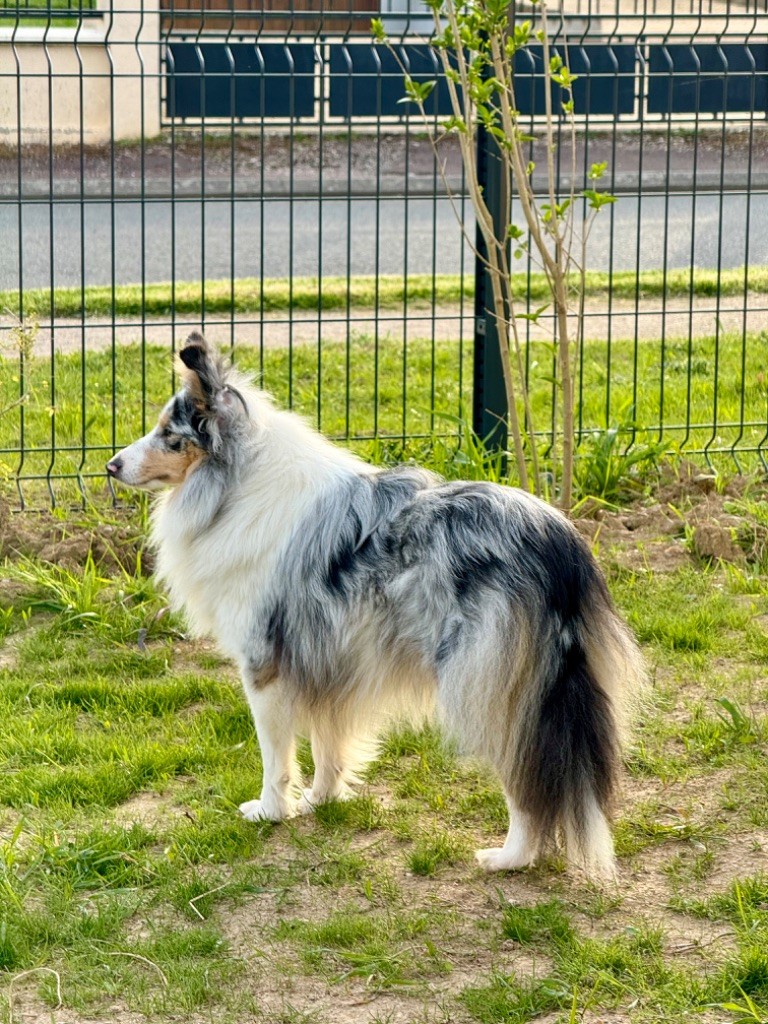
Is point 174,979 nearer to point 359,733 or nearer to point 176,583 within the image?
point 359,733

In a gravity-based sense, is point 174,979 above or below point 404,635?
below

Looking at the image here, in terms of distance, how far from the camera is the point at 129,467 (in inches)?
162

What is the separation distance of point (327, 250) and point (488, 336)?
268 inches

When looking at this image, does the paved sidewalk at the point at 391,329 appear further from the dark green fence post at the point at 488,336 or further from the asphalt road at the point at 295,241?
the dark green fence post at the point at 488,336

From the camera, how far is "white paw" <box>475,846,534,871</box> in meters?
3.75

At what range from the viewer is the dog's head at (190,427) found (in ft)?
13.1

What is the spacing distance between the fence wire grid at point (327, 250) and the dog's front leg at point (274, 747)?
1522 millimetres

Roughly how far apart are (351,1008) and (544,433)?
4107 millimetres

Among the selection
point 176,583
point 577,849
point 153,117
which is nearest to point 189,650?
point 176,583

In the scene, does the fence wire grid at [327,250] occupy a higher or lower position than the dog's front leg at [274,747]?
higher

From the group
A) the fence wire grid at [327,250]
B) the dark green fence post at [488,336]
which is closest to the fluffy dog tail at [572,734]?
the fence wire grid at [327,250]

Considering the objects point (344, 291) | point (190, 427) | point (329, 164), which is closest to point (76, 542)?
point (190, 427)

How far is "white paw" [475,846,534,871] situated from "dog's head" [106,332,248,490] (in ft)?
4.58

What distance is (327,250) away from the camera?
508 inches
